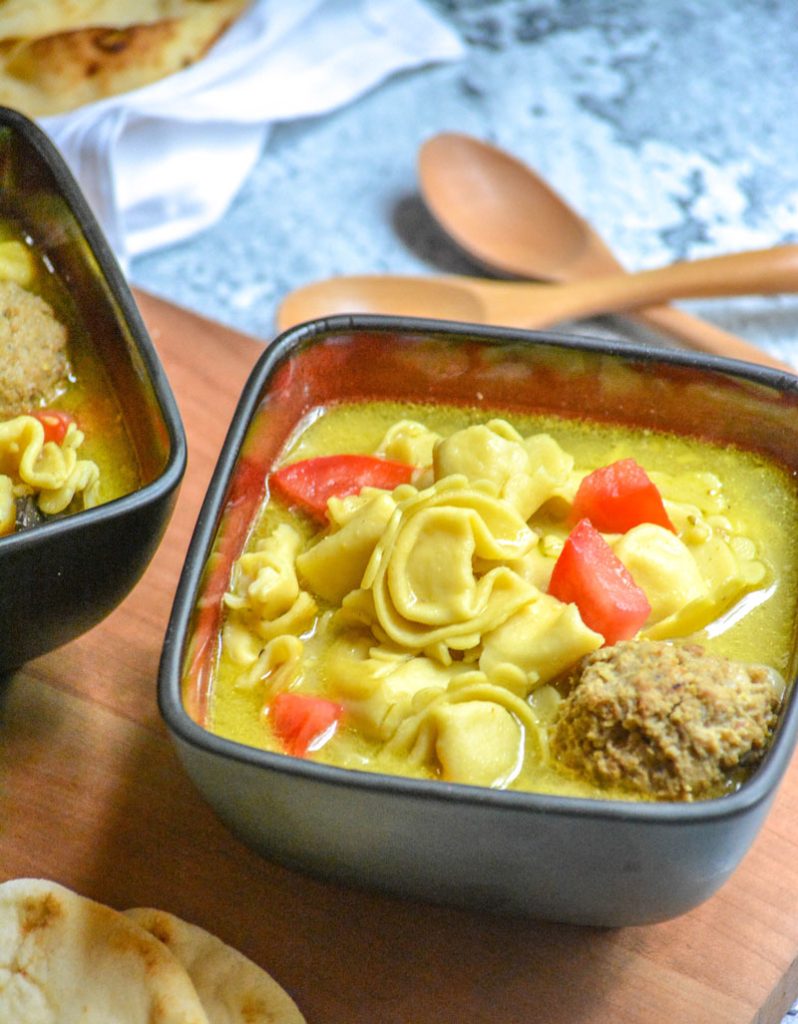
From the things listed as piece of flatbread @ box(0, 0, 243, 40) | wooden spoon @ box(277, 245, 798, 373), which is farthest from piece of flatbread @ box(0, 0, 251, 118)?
wooden spoon @ box(277, 245, 798, 373)

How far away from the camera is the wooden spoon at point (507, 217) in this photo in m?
3.81

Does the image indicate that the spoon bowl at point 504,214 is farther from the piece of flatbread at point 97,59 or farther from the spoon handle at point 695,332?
the piece of flatbread at point 97,59

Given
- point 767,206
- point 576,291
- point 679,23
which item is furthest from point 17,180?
point 679,23

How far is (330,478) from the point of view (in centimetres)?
242

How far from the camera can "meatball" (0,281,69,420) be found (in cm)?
251

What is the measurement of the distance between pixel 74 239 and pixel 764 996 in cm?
176

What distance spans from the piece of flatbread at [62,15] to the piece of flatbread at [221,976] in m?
2.54

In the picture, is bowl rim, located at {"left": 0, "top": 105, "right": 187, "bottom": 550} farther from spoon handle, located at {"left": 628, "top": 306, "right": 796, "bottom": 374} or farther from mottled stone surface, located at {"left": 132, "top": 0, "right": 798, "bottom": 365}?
spoon handle, located at {"left": 628, "top": 306, "right": 796, "bottom": 374}

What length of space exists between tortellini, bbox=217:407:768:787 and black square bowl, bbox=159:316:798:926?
0.38 ft

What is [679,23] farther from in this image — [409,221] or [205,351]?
[205,351]

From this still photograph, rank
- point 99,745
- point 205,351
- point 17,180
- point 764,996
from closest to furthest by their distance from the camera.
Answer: point 764,996 → point 99,745 → point 17,180 → point 205,351

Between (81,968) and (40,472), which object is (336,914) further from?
(40,472)

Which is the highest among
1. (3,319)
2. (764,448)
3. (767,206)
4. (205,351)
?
(3,319)

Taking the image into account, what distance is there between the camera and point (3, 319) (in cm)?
257
